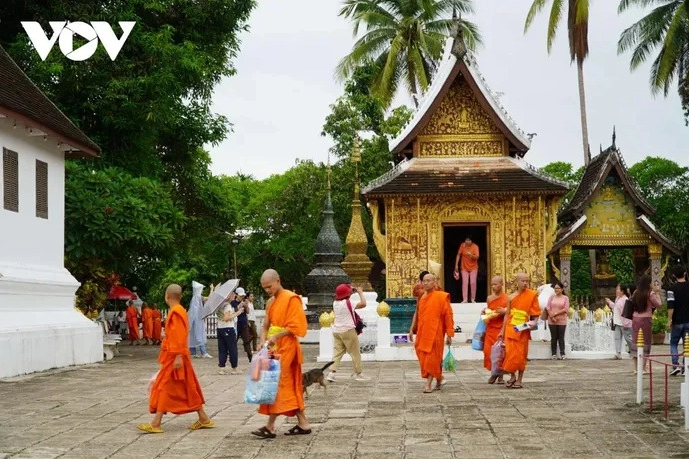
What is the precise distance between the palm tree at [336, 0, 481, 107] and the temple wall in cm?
1908

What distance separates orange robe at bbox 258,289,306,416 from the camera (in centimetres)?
987

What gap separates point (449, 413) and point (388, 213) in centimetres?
1475

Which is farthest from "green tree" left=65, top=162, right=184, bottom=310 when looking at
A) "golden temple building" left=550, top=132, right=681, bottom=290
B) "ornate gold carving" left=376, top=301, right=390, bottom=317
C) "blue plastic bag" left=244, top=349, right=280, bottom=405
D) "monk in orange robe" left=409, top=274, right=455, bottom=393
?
"blue plastic bag" left=244, top=349, right=280, bottom=405

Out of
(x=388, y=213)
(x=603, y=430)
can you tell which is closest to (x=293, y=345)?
(x=603, y=430)

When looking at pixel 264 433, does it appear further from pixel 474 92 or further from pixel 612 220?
pixel 612 220

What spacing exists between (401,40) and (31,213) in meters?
27.5

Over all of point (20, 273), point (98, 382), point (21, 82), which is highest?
point (21, 82)

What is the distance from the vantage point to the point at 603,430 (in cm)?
1020

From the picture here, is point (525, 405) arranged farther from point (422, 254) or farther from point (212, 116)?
point (212, 116)

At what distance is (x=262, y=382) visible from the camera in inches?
380

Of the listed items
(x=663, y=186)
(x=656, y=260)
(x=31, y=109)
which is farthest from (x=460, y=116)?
(x=663, y=186)

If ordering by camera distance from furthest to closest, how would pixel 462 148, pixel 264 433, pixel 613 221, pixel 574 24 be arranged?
pixel 574 24
pixel 613 221
pixel 462 148
pixel 264 433

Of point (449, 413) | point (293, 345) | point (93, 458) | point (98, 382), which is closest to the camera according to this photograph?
point (93, 458)

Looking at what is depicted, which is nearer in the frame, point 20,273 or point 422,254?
point 20,273
